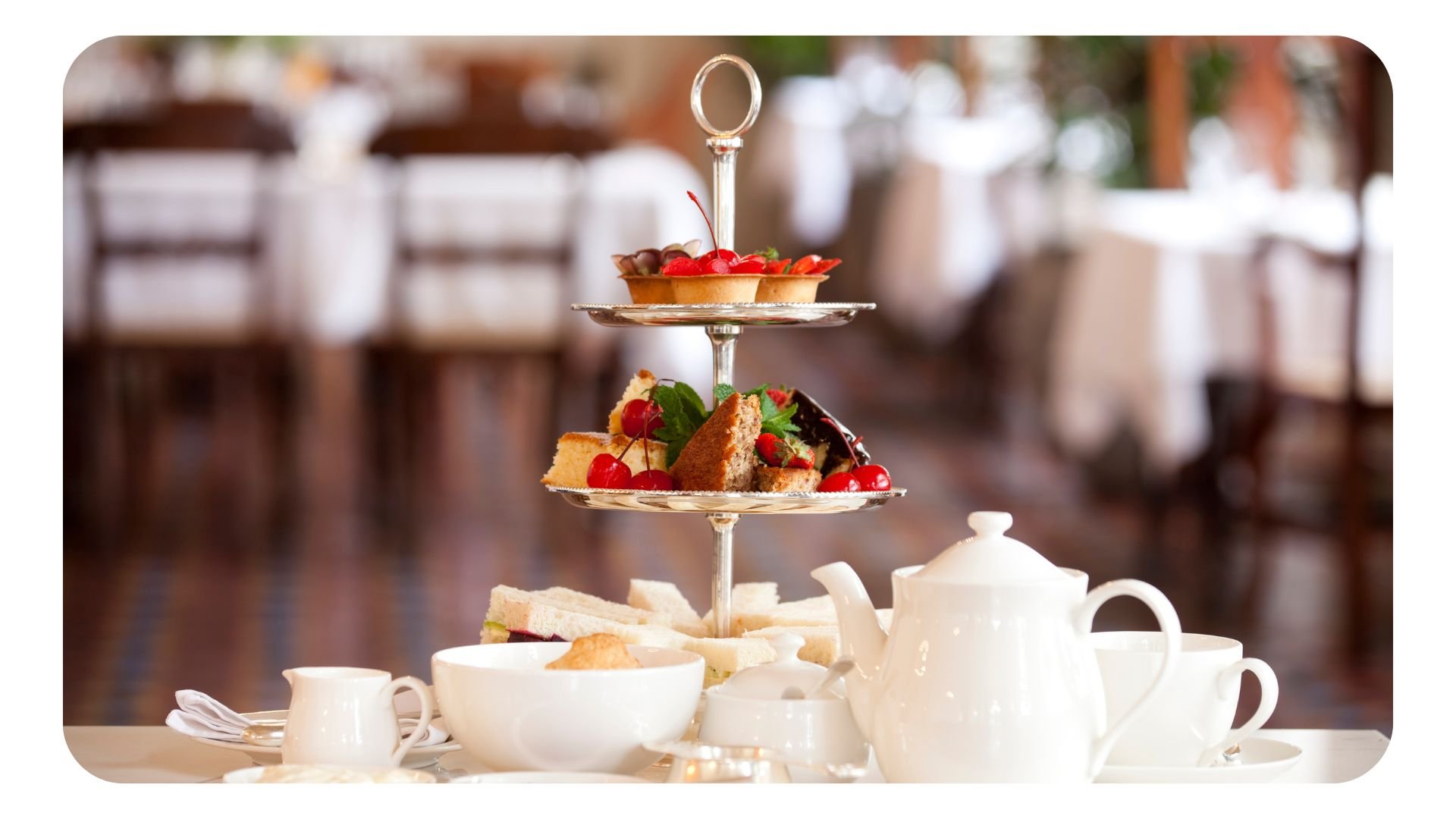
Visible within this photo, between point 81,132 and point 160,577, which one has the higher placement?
point 81,132

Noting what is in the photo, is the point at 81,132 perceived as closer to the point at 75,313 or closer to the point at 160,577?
the point at 75,313

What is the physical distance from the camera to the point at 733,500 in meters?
1.06

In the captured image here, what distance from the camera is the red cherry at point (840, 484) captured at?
1.09 metres

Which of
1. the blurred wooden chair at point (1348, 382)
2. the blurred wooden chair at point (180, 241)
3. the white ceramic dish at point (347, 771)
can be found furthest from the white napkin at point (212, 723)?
the blurred wooden chair at point (180, 241)

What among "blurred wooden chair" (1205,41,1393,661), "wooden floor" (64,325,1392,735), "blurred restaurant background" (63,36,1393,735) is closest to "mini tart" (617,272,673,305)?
"blurred restaurant background" (63,36,1393,735)

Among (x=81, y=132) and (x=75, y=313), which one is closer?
(x=81, y=132)

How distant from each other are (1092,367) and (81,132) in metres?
2.45

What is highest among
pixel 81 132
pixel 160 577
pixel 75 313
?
pixel 81 132

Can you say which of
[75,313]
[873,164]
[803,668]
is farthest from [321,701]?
[873,164]

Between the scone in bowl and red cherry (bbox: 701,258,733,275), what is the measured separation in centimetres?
3

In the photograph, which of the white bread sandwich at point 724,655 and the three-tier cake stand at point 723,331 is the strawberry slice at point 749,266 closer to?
the three-tier cake stand at point 723,331

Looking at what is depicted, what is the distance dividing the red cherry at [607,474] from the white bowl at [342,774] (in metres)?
0.24

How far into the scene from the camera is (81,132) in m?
3.65

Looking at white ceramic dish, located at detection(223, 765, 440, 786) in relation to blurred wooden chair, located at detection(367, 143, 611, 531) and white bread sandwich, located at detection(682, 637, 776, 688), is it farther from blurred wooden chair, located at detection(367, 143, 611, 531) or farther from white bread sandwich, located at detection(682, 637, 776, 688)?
blurred wooden chair, located at detection(367, 143, 611, 531)
